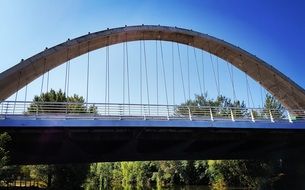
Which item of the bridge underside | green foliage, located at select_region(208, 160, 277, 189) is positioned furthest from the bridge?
green foliage, located at select_region(208, 160, 277, 189)

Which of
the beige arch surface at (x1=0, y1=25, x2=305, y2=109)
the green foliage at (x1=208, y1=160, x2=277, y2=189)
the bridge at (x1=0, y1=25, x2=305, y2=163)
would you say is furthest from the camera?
the green foliage at (x1=208, y1=160, x2=277, y2=189)

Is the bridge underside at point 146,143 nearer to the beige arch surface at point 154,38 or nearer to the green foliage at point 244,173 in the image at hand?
the green foliage at point 244,173

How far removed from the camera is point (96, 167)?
73125 mm

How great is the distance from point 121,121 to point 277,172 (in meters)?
22.4

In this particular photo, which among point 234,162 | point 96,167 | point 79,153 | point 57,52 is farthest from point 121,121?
point 96,167

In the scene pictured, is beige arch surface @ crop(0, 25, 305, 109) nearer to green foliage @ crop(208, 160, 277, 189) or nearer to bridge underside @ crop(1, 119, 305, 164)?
green foliage @ crop(208, 160, 277, 189)

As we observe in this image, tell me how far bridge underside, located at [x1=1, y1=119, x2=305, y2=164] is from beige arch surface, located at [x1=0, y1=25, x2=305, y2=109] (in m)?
7.83

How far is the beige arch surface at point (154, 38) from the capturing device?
33.1m

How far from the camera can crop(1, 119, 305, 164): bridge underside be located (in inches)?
956

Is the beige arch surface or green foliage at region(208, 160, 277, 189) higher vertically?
the beige arch surface

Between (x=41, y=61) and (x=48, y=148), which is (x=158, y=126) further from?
(x=41, y=61)

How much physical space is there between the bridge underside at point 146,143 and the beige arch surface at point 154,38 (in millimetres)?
7835

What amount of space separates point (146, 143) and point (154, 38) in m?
15.7

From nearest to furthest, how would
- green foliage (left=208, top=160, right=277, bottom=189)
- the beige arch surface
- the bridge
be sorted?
1. the bridge
2. the beige arch surface
3. green foliage (left=208, top=160, right=277, bottom=189)
